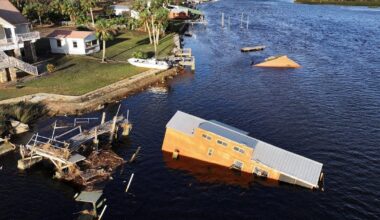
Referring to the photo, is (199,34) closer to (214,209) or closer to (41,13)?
(41,13)

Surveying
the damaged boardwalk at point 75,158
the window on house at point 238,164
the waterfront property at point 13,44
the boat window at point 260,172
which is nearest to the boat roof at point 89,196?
the damaged boardwalk at point 75,158

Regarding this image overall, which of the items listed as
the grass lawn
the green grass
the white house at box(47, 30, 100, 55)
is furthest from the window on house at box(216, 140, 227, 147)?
the white house at box(47, 30, 100, 55)

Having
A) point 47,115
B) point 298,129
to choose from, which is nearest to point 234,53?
point 298,129

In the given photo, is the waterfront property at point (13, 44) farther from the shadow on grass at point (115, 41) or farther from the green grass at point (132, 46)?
the shadow on grass at point (115, 41)

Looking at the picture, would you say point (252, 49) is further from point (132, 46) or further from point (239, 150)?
point (239, 150)

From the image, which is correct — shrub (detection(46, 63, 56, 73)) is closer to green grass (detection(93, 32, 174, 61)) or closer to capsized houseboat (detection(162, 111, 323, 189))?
green grass (detection(93, 32, 174, 61))

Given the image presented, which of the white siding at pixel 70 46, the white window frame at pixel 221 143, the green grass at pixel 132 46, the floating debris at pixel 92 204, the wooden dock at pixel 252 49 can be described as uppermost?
the white siding at pixel 70 46

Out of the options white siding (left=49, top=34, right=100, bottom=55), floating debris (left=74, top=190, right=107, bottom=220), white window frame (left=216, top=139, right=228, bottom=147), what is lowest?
floating debris (left=74, top=190, right=107, bottom=220)

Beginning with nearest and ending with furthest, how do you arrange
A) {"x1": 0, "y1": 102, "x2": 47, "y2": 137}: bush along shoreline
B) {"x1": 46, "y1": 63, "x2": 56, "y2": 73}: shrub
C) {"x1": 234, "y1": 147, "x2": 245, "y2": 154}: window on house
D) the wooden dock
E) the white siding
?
1. {"x1": 234, "y1": 147, "x2": 245, "y2": 154}: window on house
2. {"x1": 0, "y1": 102, "x2": 47, "y2": 137}: bush along shoreline
3. {"x1": 46, "y1": 63, "x2": 56, "y2": 73}: shrub
4. the white siding
5. the wooden dock
